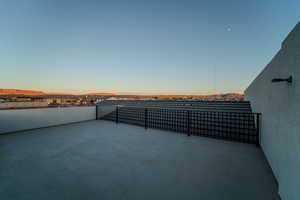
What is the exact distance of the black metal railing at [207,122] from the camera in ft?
10.5

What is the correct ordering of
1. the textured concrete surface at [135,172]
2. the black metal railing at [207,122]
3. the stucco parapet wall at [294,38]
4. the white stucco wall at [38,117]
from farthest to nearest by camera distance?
1. the white stucco wall at [38,117]
2. the black metal railing at [207,122]
3. the textured concrete surface at [135,172]
4. the stucco parapet wall at [294,38]

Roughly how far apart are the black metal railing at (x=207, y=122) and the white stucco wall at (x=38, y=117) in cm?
210

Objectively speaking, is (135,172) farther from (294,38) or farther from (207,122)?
(207,122)

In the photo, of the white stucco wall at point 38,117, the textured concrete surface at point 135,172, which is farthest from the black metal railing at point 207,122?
the white stucco wall at point 38,117

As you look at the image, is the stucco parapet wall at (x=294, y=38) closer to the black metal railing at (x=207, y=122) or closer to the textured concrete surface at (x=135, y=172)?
the textured concrete surface at (x=135, y=172)

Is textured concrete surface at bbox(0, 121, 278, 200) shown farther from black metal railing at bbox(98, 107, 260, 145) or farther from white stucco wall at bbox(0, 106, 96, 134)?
white stucco wall at bbox(0, 106, 96, 134)

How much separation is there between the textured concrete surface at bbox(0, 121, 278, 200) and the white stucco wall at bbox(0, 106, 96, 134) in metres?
1.87

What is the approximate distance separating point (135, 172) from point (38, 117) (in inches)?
204

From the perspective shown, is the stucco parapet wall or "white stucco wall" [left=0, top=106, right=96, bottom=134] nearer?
the stucco parapet wall

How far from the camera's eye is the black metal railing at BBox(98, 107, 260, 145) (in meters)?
3.19

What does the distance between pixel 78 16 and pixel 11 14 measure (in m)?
1.98

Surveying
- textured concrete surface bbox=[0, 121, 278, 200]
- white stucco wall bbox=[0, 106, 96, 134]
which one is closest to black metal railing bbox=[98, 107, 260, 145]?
textured concrete surface bbox=[0, 121, 278, 200]

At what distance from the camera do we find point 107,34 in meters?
5.39

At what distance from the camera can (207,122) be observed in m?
3.98
